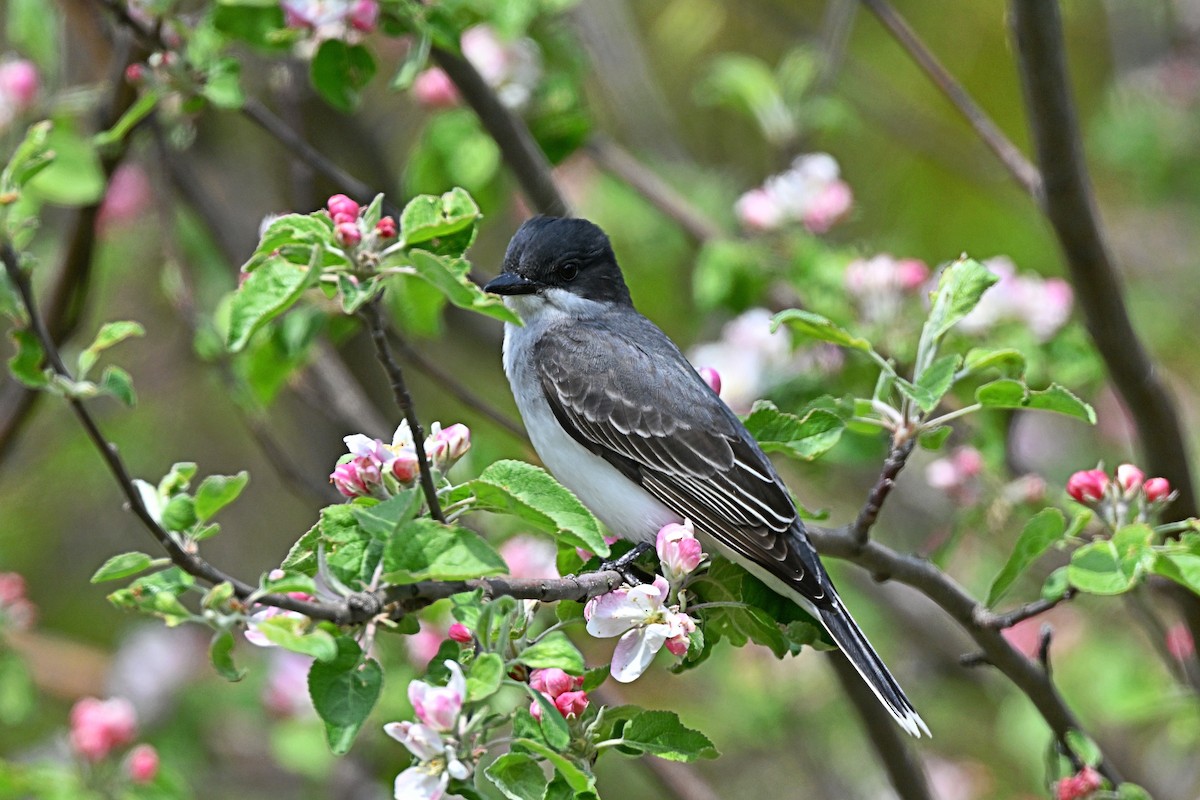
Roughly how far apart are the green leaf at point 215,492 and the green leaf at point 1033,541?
1.62 metres

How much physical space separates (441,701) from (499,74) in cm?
292

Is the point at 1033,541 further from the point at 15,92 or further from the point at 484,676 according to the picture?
the point at 15,92

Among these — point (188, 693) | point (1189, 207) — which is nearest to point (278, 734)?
point (188, 693)

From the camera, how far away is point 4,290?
9.06 ft

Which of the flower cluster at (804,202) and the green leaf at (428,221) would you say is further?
the flower cluster at (804,202)

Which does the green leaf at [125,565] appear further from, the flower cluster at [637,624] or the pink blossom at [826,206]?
the pink blossom at [826,206]

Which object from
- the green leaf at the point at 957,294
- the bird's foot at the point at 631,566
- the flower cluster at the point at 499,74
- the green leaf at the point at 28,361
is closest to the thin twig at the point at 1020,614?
the green leaf at the point at 957,294

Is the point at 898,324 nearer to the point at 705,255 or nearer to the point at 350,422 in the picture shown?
the point at 705,255

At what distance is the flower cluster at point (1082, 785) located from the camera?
288 cm

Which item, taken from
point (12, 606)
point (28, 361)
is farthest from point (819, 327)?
point (12, 606)

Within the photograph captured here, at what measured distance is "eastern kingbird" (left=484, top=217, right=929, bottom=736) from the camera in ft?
10.6

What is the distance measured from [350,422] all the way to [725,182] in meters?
2.69

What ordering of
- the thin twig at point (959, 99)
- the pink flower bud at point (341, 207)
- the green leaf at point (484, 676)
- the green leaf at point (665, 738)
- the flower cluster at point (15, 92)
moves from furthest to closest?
the flower cluster at point (15, 92), the thin twig at point (959, 99), the green leaf at point (665, 738), the pink flower bud at point (341, 207), the green leaf at point (484, 676)

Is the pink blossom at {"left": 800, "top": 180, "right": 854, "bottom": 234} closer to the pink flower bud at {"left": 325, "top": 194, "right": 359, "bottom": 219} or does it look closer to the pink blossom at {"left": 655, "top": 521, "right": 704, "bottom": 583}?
the pink blossom at {"left": 655, "top": 521, "right": 704, "bottom": 583}
